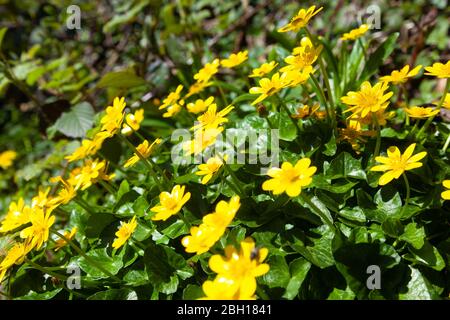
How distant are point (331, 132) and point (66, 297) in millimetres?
864

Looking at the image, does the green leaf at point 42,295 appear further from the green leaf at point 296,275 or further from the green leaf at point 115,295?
the green leaf at point 296,275

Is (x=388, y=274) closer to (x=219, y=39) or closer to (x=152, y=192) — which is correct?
(x=152, y=192)

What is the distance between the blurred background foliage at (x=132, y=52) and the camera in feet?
7.31

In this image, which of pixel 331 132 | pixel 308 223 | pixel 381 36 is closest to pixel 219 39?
pixel 381 36

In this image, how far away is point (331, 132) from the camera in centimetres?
137

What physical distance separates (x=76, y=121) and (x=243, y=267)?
56.8 inches

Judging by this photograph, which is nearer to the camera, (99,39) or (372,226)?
(372,226)

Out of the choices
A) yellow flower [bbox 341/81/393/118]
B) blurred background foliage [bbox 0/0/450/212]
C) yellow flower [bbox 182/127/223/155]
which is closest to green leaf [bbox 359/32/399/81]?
blurred background foliage [bbox 0/0/450/212]

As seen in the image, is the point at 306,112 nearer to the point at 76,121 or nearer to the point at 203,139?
the point at 203,139

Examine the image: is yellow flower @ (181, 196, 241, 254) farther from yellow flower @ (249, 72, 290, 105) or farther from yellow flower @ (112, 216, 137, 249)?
yellow flower @ (249, 72, 290, 105)

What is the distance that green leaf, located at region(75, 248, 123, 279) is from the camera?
48.3 inches

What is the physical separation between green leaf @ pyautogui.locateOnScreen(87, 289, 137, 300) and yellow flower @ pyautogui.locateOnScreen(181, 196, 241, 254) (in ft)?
0.89

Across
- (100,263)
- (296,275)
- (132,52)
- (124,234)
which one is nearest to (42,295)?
(100,263)

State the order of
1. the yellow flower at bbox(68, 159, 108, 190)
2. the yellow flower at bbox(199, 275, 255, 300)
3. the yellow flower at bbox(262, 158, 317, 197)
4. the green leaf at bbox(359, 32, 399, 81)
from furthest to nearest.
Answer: the green leaf at bbox(359, 32, 399, 81), the yellow flower at bbox(68, 159, 108, 190), the yellow flower at bbox(262, 158, 317, 197), the yellow flower at bbox(199, 275, 255, 300)
